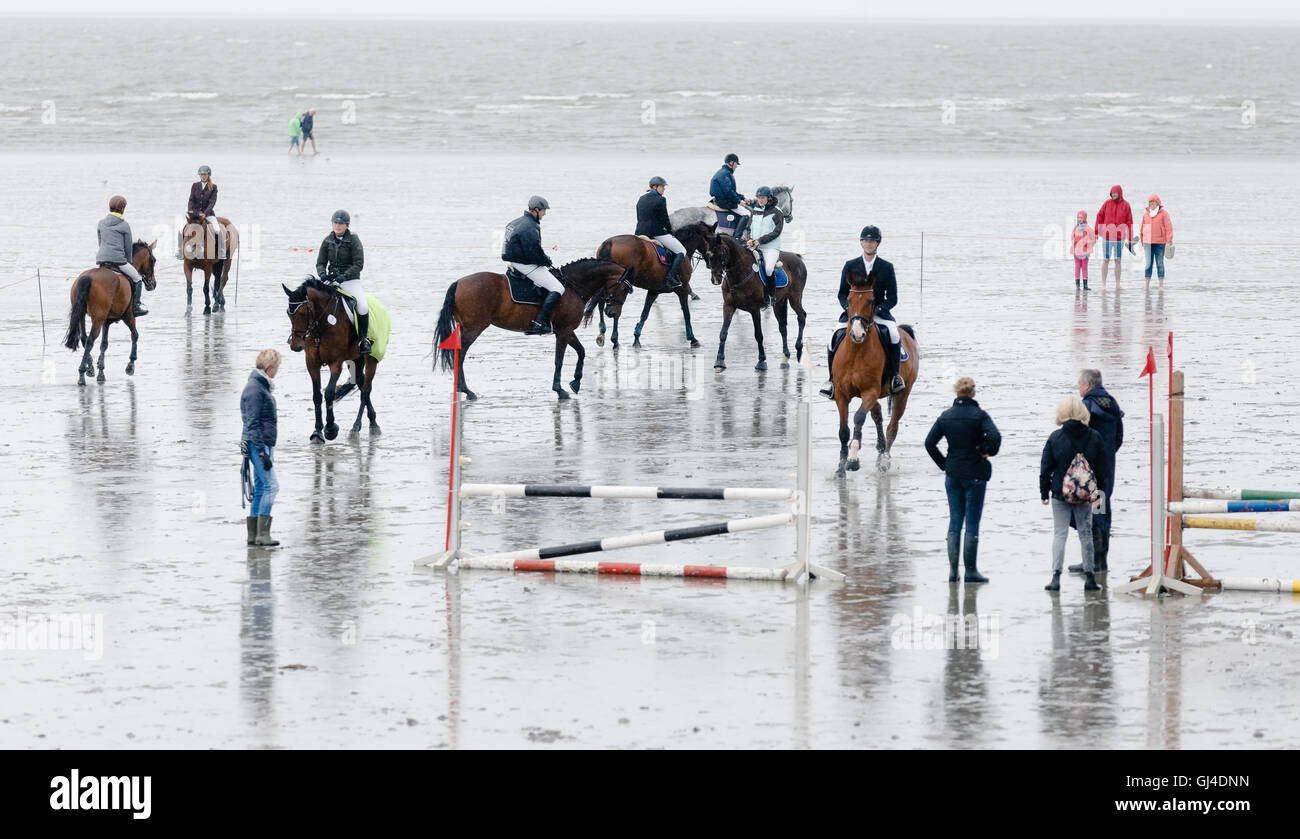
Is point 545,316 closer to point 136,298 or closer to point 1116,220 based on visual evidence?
point 136,298

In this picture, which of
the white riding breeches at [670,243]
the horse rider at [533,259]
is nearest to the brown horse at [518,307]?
the horse rider at [533,259]

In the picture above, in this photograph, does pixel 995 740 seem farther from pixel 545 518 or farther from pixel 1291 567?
pixel 545 518

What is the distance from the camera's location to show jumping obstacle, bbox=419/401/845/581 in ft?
44.4

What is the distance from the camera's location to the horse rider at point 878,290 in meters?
17.2

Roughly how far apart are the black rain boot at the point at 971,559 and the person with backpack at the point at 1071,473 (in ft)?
1.70

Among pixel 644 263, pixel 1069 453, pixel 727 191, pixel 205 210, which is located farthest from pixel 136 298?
pixel 1069 453

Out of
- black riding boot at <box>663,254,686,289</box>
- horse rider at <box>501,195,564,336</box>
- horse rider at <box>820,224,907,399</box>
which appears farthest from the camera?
black riding boot at <box>663,254,686,289</box>

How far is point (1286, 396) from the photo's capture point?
70.6 feet

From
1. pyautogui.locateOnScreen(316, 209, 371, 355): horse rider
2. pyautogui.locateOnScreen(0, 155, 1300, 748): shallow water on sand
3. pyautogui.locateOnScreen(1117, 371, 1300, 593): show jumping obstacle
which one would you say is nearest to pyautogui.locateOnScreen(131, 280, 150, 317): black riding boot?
pyautogui.locateOnScreen(0, 155, 1300, 748): shallow water on sand

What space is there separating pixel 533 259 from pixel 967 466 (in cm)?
942

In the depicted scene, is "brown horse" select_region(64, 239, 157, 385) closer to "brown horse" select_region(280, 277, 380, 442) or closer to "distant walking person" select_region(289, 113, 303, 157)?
"brown horse" select_region(280, 277, 380, 442)

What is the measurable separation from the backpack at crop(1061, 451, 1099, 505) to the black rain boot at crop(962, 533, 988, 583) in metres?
0.76

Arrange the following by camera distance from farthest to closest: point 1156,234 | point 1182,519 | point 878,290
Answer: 1. point 1156,234
2. point 878,290
3. point 1182,519

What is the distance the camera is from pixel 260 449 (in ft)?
48.6
